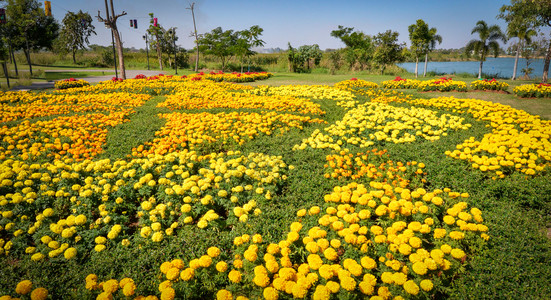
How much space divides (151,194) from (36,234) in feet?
4.84

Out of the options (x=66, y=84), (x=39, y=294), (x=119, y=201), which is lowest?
(x=39, y=294)

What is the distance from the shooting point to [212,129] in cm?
702

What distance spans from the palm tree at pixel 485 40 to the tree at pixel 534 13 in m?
1.61

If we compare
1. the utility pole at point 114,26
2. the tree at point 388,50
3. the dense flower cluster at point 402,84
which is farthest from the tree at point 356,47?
the utility pole at point 114,26

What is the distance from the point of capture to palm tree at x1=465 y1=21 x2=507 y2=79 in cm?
2472

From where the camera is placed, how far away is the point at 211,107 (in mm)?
9828

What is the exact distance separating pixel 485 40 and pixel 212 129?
30.2 m

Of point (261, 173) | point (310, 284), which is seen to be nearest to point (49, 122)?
point (261, 173)

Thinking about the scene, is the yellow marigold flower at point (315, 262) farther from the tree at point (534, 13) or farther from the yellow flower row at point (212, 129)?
the tree at point (534, 13)

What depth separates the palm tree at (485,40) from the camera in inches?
973

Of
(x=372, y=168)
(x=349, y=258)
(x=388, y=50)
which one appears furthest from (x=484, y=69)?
(x=349, y=258)

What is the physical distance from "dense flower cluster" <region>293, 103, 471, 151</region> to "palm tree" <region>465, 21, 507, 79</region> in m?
23.7

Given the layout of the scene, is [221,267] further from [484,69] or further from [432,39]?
[484,69]

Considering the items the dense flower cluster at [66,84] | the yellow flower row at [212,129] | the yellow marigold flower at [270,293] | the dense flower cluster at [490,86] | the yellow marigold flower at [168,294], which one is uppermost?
the dense flower cluster at [66,84]
